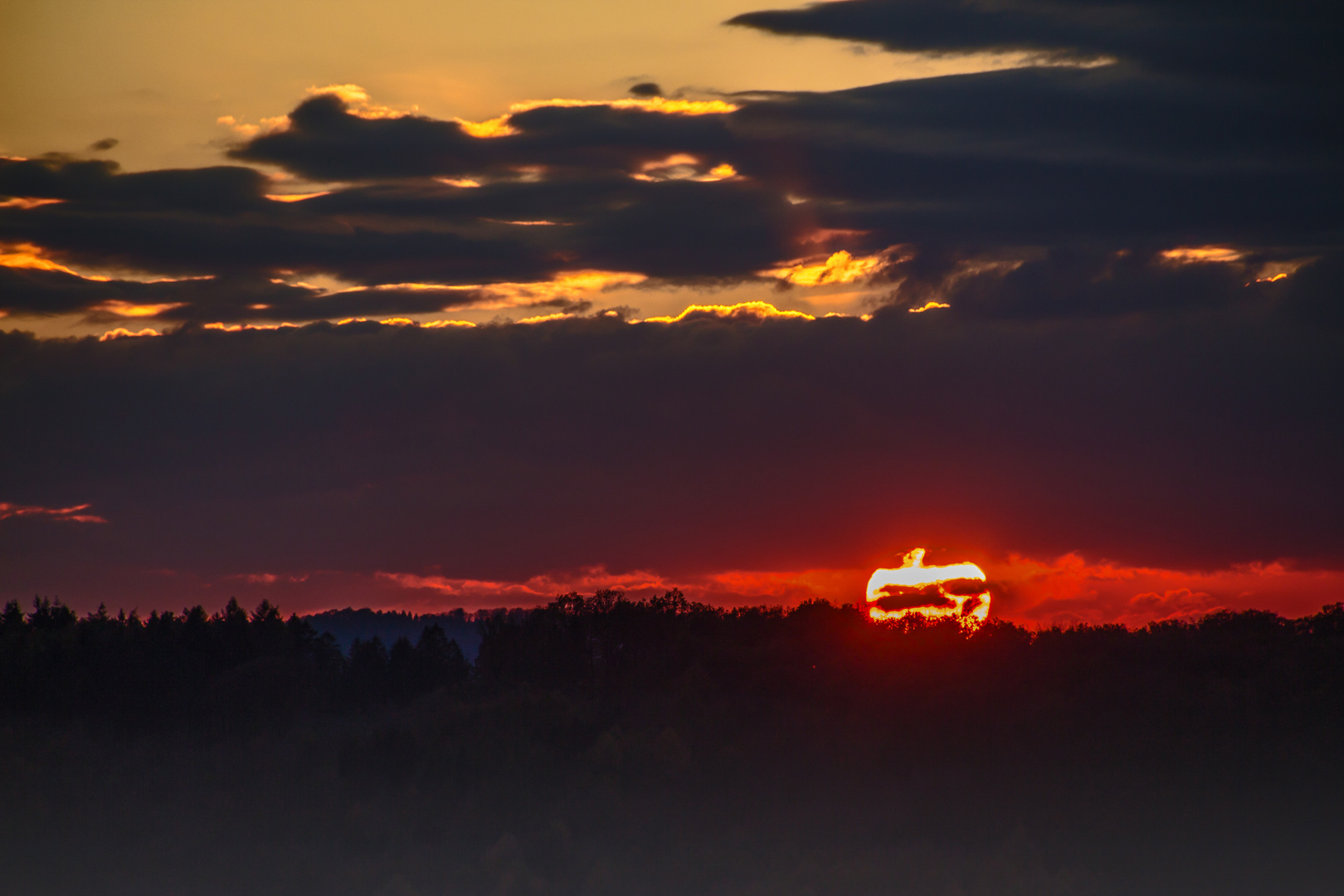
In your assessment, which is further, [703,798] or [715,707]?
[715,707]

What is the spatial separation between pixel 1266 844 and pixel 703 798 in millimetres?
41285

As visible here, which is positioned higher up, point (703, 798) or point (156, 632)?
point (156, 632)

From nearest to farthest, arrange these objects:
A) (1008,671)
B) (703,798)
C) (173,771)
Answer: (703,798) → (1008,671) → (173,771)

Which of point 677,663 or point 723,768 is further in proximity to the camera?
point 677,663

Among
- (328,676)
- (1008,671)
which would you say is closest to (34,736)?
(328,676)

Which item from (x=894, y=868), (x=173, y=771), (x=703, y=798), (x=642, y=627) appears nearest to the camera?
(x=894, y=868)

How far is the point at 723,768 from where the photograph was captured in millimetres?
114062

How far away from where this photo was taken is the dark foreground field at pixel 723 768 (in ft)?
307

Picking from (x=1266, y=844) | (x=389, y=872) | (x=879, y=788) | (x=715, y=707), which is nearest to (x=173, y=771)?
(x=389, y=872)

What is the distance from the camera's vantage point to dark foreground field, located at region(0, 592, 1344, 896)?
93.6 meters

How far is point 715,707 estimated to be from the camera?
404ft

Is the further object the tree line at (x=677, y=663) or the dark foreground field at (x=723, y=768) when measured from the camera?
the tree line at (x=677, y=663)

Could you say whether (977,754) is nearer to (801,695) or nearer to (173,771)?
(801,695)

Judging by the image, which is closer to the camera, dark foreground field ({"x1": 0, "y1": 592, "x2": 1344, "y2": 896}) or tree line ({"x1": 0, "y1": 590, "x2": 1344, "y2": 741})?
dark foreground field ({"x1": 0, "y1": 592, "x2": 1344, "y2": 896})
